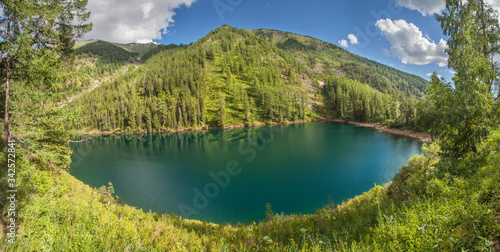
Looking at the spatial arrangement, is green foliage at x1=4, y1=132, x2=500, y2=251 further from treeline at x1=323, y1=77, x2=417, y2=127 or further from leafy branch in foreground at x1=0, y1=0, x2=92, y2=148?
treeline at x1=323, y1=77, x2=417, y2=127

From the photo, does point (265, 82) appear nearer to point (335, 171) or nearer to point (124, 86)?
point (124, 86)

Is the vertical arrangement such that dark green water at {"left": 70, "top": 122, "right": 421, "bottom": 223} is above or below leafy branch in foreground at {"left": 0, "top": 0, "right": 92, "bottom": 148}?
below

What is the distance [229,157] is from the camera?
39.6 meters

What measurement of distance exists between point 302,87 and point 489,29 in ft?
488

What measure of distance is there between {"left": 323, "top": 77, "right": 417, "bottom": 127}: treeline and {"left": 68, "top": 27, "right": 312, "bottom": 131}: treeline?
18.7 metres

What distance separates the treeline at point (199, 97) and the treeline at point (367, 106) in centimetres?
1866

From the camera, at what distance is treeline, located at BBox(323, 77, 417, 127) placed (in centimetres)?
6744

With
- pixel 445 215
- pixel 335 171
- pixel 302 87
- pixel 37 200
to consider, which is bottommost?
pixel 335 171

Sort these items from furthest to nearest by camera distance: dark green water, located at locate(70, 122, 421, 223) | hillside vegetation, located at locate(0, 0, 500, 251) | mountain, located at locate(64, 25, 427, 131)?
mountain, located at locate(64, 25, 427, 131), dark green water, located at locate(70, 122, 421, 223), hillside vegetation, located at locate(0, 0, 500, 251)

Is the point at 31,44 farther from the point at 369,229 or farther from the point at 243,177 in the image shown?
the point at 243,177

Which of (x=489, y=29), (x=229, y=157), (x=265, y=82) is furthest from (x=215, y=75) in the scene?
(x=489, y=29)

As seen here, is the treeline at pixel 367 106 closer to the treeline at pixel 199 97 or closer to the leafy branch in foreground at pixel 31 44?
the treeline at pixel 199 97

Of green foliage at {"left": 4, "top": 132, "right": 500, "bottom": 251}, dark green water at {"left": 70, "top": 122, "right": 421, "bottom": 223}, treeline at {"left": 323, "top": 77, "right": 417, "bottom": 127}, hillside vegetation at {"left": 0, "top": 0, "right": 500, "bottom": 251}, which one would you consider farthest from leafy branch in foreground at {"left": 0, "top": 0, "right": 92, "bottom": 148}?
treeline at {"left": 323, "top": 77, "right": 417, "bottom": 127}

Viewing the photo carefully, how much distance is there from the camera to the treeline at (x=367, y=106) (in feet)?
221
